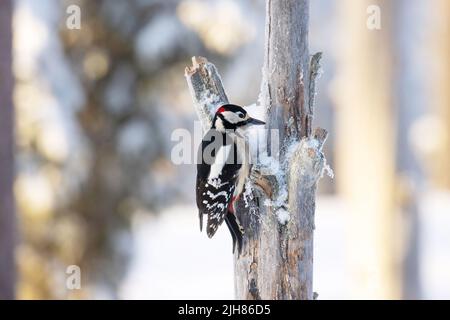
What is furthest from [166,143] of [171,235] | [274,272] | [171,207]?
[274,272]

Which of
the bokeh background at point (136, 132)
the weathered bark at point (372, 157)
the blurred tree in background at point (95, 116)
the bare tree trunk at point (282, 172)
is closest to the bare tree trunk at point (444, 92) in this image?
the bokeh background at point (136, 132)

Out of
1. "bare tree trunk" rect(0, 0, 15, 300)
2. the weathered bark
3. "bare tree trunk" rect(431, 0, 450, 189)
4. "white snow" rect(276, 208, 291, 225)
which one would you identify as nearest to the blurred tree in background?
the weathered bark

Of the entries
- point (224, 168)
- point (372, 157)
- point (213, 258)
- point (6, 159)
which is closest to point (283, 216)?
point (224, 168)

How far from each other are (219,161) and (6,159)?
2.73 metres

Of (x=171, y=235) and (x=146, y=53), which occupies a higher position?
(x=146, y=53)

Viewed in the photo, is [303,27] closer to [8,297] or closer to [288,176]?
[288,176]

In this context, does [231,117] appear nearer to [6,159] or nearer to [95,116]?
[6,159]

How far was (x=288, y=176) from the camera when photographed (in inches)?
114

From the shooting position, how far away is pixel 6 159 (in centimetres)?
532

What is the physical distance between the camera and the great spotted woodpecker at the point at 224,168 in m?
2.94

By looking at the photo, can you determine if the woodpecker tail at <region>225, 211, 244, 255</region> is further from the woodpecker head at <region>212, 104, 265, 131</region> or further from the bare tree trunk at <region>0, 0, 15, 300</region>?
the bare tree trunk at <region>0, 0, 15, 300</region>

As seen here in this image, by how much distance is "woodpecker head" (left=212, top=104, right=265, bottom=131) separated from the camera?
3.01 meters

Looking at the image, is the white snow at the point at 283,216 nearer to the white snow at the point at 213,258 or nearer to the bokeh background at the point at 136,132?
the bokeh background at the point at 136,132
